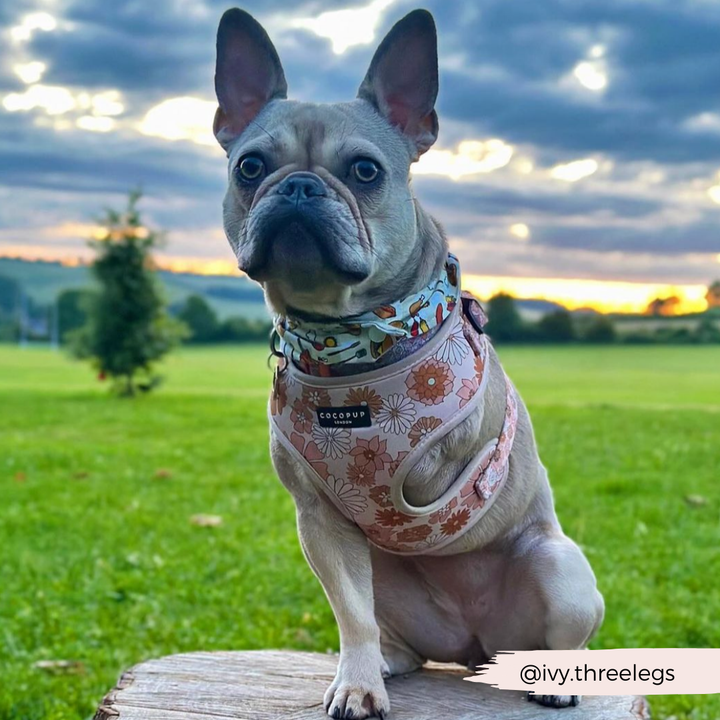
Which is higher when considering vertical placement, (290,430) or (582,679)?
(290,430)

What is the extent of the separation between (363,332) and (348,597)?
0.94m

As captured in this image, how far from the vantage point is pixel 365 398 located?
281 centimetres

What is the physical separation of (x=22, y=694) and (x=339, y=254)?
3392mm

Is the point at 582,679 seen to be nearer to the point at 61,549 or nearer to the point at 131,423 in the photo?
the point at 61,549

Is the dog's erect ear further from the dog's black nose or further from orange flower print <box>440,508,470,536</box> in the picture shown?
orange flower print <box>440,508,470,536</box>

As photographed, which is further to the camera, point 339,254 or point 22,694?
point 22,694

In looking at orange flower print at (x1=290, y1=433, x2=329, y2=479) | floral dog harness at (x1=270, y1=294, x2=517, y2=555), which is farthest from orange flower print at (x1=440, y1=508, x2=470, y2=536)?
orange flower print at (x1=290, y1=433, x2=329, y2=479)

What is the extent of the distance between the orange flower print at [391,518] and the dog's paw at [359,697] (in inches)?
21.5

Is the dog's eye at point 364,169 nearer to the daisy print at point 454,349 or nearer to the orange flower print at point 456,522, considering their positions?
the daisy print at point 454,349

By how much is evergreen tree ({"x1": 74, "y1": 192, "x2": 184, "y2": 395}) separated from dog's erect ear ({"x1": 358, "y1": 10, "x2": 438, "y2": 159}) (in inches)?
666

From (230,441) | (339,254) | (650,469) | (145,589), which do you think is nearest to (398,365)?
(339,254)

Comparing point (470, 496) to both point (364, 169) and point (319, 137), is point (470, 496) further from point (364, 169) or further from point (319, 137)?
point (319, 137)

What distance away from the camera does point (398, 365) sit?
281 centimetres

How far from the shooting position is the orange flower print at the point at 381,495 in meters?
2.87
